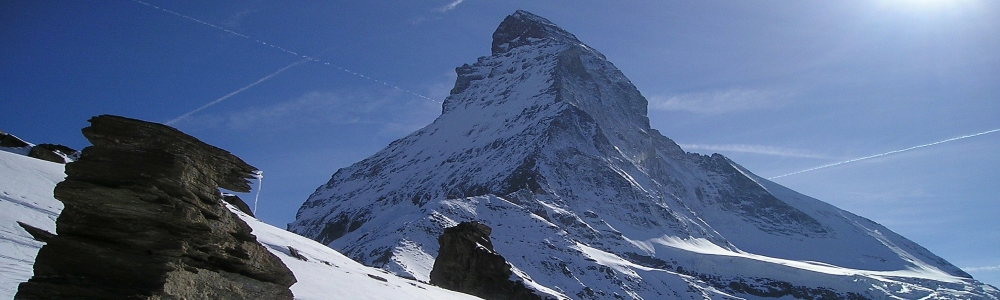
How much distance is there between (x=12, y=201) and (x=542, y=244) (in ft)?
337

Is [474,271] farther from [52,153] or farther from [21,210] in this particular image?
[21,210]

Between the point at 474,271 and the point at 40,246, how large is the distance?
129 feet

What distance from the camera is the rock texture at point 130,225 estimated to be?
13.6 metres

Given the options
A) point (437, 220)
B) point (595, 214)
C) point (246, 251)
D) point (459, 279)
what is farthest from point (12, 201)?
point (595, 214)

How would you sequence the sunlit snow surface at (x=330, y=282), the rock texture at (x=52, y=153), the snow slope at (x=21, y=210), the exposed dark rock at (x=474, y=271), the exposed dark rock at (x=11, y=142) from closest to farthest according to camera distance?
the snow slope at (x=21, y=210)
the sunlit snow surface at (x=330, y=282)
the rock texture at (x=52, y=153)
the exposed dark rock at (x=11, y=142)
the exposed dark rock at (x=474, y=271)

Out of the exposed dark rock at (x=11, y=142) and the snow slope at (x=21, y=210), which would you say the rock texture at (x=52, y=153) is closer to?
the exposed dark rock at (x=11, y=142)

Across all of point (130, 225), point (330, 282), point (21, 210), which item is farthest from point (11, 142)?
point (130, 225)

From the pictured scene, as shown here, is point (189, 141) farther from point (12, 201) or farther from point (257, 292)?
point (12, 201)

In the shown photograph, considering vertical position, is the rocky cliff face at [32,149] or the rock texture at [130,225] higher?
the rocky cliff face at [32,149]

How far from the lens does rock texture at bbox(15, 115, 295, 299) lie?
13.6 m

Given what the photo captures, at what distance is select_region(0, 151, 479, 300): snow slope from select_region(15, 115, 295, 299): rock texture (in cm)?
374

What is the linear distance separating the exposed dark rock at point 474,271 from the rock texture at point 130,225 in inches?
1695

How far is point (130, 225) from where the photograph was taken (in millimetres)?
14102

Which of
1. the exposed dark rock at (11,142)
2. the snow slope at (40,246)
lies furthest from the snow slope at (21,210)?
the exposed dark rock at (11,142)
